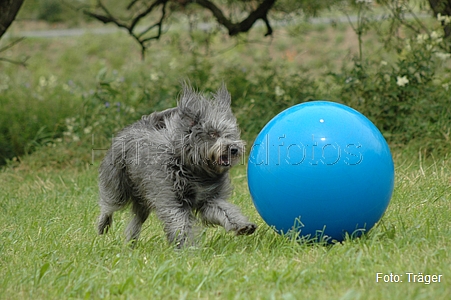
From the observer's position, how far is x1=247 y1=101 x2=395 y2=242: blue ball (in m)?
4.81

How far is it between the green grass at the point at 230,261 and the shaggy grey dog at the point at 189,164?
0.71 feet

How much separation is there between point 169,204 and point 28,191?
4.06 metres

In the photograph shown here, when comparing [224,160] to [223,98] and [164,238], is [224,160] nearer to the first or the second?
[223,98]

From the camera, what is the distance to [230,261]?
454 cm

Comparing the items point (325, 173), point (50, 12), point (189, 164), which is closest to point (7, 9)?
point (189, 164)

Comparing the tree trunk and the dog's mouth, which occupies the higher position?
the tree trunk

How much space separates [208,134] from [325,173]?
1057 mm

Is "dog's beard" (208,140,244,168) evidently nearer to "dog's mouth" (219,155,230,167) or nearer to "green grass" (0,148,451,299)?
"dog's mouth" (219,155,230,167)

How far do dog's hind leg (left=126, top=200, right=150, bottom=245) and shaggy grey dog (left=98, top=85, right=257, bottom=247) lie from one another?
1.46 feet

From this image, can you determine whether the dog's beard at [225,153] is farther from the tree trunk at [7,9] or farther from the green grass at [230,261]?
the tree trunk at [7,9]

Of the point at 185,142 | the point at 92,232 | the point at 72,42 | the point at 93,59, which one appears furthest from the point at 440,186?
the point at 72,42

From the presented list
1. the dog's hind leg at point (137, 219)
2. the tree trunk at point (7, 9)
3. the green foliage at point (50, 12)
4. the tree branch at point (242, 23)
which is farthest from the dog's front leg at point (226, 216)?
the green foliage at point (50, 12)

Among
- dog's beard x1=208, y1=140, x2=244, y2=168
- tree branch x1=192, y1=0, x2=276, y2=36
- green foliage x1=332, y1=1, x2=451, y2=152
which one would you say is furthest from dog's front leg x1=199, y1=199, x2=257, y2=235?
tree branch x1=192, y1=0, x2=276, y2=36

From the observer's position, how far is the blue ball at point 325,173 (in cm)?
481
